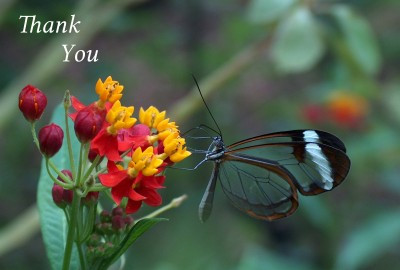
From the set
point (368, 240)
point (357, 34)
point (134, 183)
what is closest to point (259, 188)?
point (134, 183)

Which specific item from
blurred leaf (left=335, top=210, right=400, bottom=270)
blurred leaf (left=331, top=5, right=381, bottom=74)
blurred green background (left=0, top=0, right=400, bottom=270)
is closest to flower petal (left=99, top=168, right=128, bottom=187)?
blurred green background (left=0, top=0, right=400, bottom=270)

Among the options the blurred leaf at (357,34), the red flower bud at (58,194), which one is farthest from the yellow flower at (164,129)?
the blurred leaf at (357,34)

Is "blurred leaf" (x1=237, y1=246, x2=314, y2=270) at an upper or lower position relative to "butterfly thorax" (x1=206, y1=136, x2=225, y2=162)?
lower

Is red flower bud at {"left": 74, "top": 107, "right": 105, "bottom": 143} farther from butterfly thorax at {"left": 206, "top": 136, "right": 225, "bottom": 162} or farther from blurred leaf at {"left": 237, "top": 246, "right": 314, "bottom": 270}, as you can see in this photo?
blurred leaf at {"left": 237, "top": 246, "right": 314, "bottom": 270}

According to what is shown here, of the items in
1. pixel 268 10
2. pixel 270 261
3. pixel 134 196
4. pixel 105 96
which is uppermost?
pixel 105 96

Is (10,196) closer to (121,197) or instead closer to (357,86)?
(357,86)

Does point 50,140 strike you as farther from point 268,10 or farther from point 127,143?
point 268,10
